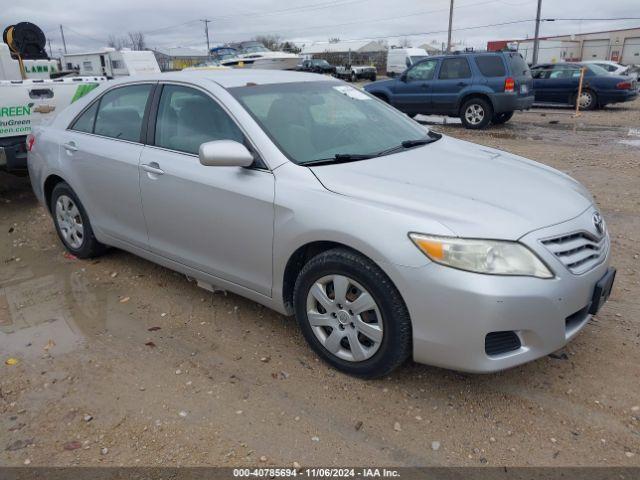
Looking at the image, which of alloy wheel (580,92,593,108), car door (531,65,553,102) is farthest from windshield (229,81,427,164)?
alloy wheel (580,92,593,108)

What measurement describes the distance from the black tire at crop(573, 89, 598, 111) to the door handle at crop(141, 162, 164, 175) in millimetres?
16413

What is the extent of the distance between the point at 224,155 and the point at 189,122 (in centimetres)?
75

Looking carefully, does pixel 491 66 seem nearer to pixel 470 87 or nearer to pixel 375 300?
pixel 470 87

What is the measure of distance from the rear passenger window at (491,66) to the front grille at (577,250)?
10.8 meters

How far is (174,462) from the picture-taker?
249 cm

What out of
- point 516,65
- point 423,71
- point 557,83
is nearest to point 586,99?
point 557,83

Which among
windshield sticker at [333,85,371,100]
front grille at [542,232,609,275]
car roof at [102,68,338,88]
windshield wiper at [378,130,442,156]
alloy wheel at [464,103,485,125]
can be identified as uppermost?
car roof at [102,68,338,88]

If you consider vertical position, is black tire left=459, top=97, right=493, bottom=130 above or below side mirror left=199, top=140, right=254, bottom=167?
below

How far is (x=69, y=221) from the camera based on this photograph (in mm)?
4852

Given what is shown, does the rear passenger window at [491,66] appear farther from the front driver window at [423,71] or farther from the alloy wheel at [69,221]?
the alloy wheel at [69,221]

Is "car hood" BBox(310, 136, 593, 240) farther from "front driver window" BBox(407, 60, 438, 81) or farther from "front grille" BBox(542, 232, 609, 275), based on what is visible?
"front driver window" BBox(407, 60, 438, 81)

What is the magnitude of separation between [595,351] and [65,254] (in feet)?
14.8

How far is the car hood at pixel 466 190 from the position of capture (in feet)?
8.58

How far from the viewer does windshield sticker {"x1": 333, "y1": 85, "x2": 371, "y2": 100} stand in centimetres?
408
